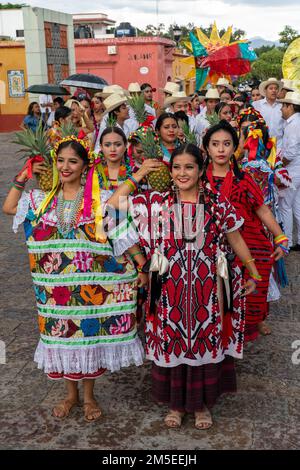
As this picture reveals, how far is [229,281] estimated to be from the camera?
314cm

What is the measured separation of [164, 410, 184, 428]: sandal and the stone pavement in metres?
0.04

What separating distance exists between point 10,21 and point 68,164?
116 feet

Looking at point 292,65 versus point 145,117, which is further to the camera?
point 292,65

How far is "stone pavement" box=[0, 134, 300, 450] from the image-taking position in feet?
10.2

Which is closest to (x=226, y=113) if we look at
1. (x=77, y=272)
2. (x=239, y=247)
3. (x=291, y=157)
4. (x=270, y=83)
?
(x=291, y=157)

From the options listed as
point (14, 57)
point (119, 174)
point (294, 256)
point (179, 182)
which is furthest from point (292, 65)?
point (14, 57)

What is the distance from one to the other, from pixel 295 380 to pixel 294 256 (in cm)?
302

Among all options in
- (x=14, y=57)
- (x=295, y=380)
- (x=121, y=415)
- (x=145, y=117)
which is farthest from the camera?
(x=14, y=57)

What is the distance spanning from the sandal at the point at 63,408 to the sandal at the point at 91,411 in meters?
0.10

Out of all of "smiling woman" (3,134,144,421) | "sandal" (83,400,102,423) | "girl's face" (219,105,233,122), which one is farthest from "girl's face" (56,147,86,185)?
"girl's face" (219,105,233,122)

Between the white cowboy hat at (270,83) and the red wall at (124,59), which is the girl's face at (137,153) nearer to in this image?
the white cowboy hat at (270,83)

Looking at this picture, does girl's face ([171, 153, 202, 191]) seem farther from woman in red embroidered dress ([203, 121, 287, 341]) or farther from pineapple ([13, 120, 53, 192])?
pineapple ([13, 120, 53, 192])

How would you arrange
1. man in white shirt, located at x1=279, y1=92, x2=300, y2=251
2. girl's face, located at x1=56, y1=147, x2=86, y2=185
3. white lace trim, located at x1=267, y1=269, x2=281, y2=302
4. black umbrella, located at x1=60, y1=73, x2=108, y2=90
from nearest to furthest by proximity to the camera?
girl's face, located at x1=56, y1=147, x2=86, y2=185 < white lace trim, located at x1=267, y1=269, x2=281, y2=302 < man in white shirt, located at x1=279, y1=92, x2=300, y2=251 < black umbrella, located at x1=60, y1=73, x2=108, y2=90
